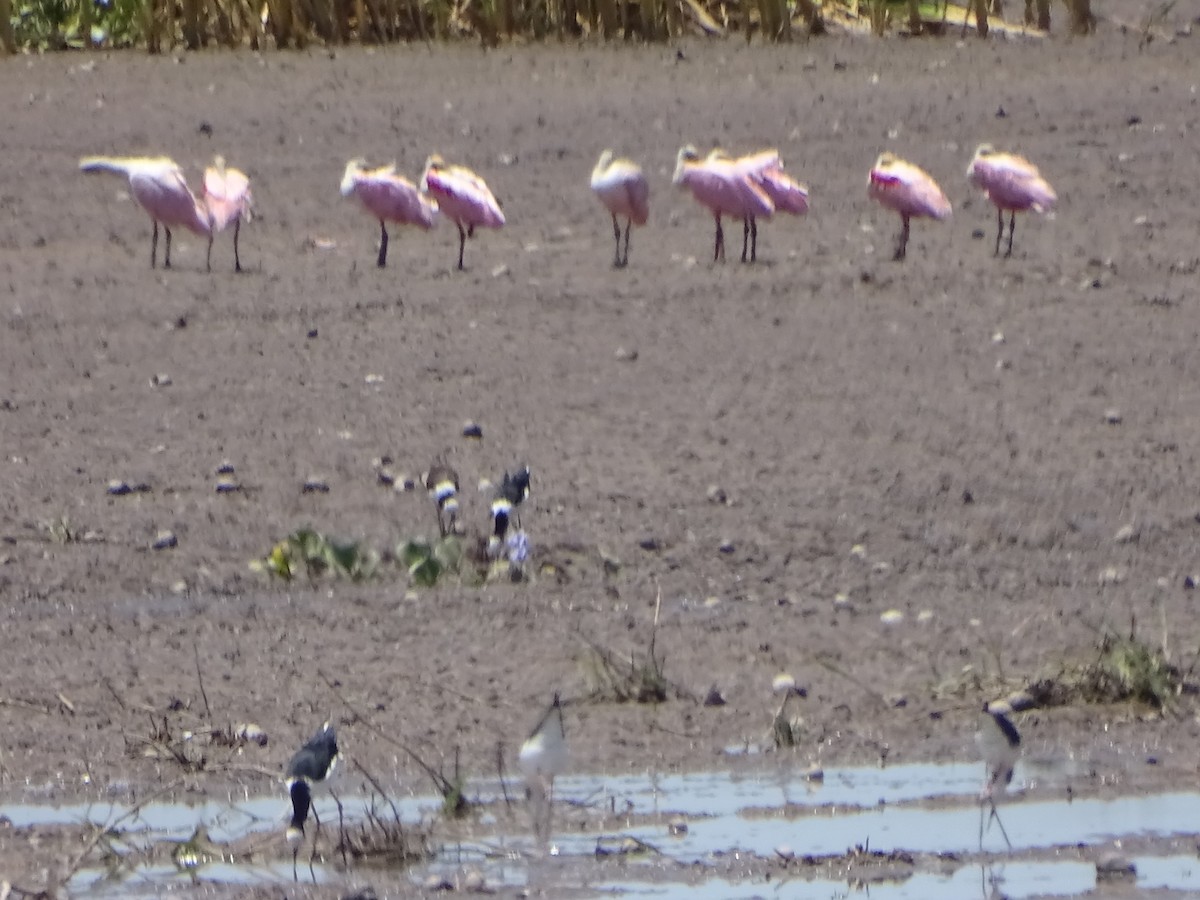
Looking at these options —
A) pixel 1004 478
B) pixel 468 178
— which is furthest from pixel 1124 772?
pixel 468 178

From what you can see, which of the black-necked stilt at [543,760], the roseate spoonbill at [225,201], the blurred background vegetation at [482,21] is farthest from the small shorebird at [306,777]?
the blurred background vegetation at [482,21]

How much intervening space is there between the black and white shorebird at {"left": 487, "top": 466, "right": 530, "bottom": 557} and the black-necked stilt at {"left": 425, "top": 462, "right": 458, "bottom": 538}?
0.14 meters

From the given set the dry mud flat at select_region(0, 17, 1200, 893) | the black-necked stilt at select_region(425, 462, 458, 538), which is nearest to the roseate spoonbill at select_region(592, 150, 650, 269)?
the dry mud flat at select_region(0, 17, 1200, 893)

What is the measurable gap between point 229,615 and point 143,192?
4.98 metres

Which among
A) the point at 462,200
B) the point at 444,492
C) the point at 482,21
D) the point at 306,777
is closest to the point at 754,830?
the point at 306,777

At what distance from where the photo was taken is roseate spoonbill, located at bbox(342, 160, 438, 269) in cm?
1171

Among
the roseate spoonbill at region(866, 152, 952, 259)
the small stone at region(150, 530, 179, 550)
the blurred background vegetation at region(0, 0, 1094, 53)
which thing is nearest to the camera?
the small stone at region(150, 530, 179, 550)

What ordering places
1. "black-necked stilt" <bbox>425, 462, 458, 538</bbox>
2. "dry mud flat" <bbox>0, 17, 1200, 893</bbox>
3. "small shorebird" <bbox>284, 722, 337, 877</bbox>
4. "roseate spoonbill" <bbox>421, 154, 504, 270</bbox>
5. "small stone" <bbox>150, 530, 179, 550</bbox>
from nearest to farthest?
"small shorebird" <bbox>284, 722, 337, 877</bbox> < "dry mud flat" <bbox>0, 17, 1200, 893</bbox> < "black-necked stilt" <bbox>425, 462, 458, 538</bbox> < "small stone" <bbox>150, 530, 179, 550</bbox> < "roseate spoonbill" <bbox>421, 154, 504, 270</bbox>

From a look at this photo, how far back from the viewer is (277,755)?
5926 mm

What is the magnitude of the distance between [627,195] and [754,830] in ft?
21.5

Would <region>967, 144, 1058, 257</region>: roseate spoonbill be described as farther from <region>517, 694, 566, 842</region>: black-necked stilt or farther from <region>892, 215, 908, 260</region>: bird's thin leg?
<region>517, 694, 566, 842</region>: black-necked stilt

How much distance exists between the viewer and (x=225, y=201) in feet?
39.1

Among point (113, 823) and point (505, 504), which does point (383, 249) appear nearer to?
point (505, 504)

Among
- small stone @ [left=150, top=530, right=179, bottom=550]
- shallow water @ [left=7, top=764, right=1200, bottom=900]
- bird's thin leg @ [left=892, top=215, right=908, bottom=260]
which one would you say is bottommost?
small stone @ [left=150, top=530, right=179, bottom=550]
